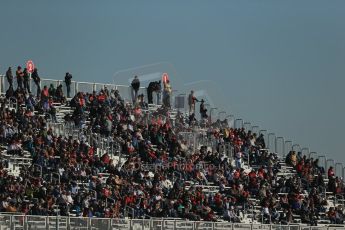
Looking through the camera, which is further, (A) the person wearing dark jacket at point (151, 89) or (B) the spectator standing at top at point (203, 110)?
(B) the spectator standing at top at point (203, 110)

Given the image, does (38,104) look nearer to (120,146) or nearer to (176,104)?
(120,146)

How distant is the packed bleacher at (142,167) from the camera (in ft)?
275

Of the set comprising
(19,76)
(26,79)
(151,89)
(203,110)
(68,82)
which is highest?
(151,89)

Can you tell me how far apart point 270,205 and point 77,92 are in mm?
12047

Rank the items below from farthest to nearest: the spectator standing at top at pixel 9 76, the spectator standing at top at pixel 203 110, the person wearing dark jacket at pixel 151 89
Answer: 1. the spectator standing at top at pixel 203 110
2. the person wearing dark jacket at pixel 151 89
3. the spectator standing at top at pixel 9 76

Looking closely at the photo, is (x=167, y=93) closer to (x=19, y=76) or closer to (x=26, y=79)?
(x=26, y=79)

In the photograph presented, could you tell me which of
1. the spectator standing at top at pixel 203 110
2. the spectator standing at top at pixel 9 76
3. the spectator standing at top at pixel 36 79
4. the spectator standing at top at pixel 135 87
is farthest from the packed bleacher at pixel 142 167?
the spectator standing at top at pixel 9 76

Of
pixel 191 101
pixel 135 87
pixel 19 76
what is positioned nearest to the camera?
pixel 19 76

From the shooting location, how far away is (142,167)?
9275 centimetres

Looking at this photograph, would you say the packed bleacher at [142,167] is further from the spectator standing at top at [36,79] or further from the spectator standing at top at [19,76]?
the spectator standing at top at [19,76]

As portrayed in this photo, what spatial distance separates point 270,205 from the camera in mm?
95500

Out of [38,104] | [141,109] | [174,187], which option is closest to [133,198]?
[174,187]

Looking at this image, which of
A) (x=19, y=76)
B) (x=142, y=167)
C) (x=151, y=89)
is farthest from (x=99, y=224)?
(x=151, y=89)

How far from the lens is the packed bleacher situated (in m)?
83.9
